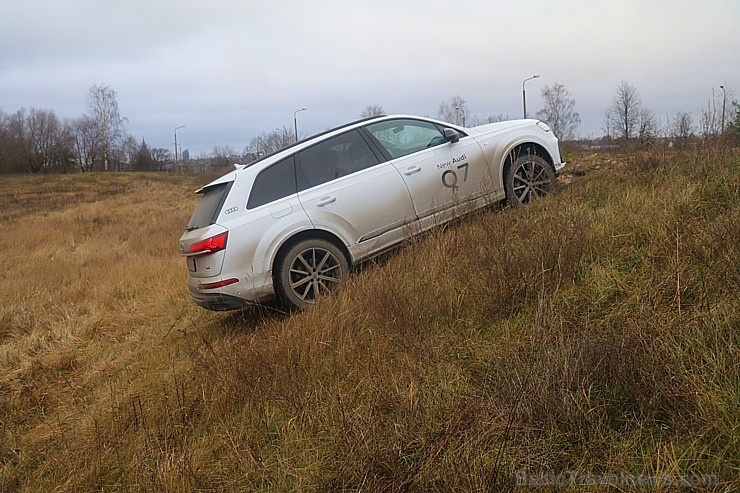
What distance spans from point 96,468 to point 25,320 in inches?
225

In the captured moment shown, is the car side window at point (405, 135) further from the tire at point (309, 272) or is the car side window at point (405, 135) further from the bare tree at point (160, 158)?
the bare tree at point (160, 158)

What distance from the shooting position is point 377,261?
509cm

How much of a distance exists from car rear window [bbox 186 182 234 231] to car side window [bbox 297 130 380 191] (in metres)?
0.76

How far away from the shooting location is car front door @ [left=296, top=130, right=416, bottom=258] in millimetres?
4668

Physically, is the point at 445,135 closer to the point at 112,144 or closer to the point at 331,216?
the point at 331,216

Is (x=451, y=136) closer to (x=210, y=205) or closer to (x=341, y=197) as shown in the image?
(x=341, y=197)

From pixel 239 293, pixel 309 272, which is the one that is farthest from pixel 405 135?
pixel 239 293

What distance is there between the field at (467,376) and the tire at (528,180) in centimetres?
34

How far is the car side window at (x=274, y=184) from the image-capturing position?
457cm

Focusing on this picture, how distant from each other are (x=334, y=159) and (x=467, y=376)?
9.81ft

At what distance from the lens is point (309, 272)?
448 cm

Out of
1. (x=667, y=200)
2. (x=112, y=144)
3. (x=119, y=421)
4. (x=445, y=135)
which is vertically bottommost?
(x=119, y=421)

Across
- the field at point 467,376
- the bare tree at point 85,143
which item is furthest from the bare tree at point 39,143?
the field at point 467,376

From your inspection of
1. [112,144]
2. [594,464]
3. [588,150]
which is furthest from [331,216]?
Answer: [112,144]
